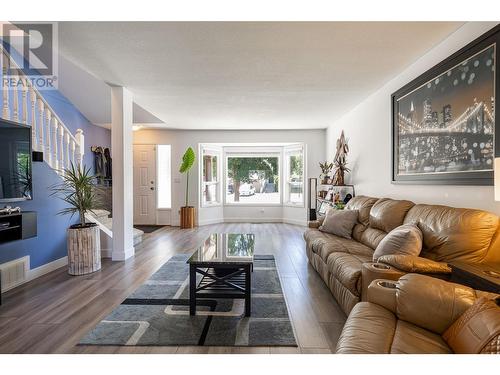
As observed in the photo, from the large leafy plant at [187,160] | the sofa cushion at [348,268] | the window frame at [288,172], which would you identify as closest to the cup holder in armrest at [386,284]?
the sofa cushion at [348,268]

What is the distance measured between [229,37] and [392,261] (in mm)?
2349

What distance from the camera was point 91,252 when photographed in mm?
3365

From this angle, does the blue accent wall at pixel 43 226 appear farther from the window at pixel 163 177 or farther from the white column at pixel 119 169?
the window at pixel 163 177

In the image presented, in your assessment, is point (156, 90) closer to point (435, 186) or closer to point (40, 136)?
point (40, 136)

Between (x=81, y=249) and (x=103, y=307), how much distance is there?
120 cm

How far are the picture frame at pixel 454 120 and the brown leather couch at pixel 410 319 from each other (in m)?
1.16

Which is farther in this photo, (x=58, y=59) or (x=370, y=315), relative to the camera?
(x=58, y=59)

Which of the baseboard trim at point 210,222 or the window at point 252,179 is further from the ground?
the window at point 252,179

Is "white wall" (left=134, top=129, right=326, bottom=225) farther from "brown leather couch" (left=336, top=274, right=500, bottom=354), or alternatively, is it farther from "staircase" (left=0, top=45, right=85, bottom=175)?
"brown leather couch" (left=336, top=274, right=500, bottom=354)

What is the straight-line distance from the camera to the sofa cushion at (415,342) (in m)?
1.20

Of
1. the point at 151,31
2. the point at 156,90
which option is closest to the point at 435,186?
the point at 151,31

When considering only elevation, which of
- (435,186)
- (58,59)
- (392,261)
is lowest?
(392,261)

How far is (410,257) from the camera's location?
1869mm

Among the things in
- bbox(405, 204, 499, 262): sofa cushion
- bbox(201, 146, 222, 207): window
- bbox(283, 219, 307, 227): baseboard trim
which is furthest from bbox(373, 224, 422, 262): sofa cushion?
bbox(201, 146, 222, 207): window
